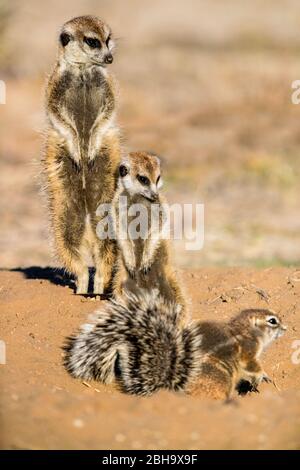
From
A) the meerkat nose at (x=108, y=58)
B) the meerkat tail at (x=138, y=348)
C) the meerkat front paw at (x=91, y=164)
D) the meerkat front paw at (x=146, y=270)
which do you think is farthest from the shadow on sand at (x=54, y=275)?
the meerkat nose at (x=108, y=58)

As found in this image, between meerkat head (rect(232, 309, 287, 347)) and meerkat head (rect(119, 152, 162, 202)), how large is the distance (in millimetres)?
1184

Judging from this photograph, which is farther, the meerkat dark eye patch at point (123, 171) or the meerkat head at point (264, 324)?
the meerkat dark eye patch at point (123, 171)

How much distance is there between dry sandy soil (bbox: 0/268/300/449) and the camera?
470 cm

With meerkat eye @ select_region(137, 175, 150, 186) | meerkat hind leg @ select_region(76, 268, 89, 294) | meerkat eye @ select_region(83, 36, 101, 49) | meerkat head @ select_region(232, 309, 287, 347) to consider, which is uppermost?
meerkat eye @ select_region(83, 36, 101, 49)

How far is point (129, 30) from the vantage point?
28.5 meters

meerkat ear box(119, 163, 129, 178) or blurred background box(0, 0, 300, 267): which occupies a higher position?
blurred background box(0, 0, 300, 267)

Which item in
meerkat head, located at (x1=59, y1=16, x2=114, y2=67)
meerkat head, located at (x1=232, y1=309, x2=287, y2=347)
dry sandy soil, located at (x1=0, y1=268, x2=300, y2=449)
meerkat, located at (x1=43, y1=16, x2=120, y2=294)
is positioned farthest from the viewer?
meerkat, located at (x1=43, y1=16, x2=120, y2=294)

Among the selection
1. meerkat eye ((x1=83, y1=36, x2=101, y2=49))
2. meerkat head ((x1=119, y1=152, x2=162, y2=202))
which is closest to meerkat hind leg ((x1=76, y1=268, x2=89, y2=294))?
meerkat head ((x1=119, y1=152, x2=162, y2=202))

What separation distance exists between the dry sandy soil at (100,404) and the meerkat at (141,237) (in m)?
0.50

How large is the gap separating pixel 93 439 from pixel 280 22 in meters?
26.2

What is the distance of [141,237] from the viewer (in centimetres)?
674

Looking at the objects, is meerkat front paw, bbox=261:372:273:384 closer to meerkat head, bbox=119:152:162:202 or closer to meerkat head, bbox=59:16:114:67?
meerkat head, bbox=119:152:162:202

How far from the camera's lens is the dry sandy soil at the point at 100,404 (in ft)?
15.4

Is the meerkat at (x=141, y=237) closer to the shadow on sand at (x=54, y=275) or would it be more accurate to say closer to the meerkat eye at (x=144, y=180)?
the meerkat eye at (x=144, y=180)
